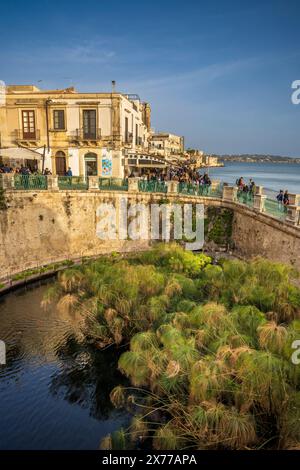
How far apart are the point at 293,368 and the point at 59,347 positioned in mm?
8827

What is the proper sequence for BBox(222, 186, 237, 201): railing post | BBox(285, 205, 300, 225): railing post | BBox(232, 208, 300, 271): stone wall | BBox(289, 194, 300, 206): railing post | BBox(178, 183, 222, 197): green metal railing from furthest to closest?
BBox(178, 183, 222, 197): green metal railing → BBox(222, 186, 237, 201): railing post → BBox(289, 194, 300, 206): railing post → BBox(232, 208, 300, 271): stone wall → BBox(285, 205, 300, 225): railing post

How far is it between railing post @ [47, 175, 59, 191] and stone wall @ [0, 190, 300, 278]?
332 mm

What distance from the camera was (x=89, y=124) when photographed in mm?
24984

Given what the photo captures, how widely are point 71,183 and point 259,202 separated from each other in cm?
1106

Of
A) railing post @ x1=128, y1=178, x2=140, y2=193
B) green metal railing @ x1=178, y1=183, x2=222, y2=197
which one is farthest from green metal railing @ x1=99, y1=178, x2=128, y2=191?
green metal railing @ x1=178, y1=183, x2=222, y2=197

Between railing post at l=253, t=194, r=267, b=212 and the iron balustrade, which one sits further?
→ the iron balustrade

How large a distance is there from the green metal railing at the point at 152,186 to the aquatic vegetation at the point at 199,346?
9.04m

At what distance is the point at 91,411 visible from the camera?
990 centimetres

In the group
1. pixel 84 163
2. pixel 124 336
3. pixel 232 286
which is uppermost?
pixel 84 163

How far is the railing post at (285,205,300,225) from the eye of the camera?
14.3m

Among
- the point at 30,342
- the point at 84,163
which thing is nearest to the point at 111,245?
the point at 84,163

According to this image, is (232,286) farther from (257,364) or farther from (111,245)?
(111,245)

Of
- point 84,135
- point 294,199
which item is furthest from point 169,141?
point 294,199

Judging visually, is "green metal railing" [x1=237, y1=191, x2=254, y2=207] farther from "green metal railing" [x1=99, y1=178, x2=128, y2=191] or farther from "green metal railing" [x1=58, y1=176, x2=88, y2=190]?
"green metal railing" [x1=58, y1=176, x2=88, y2=190]
